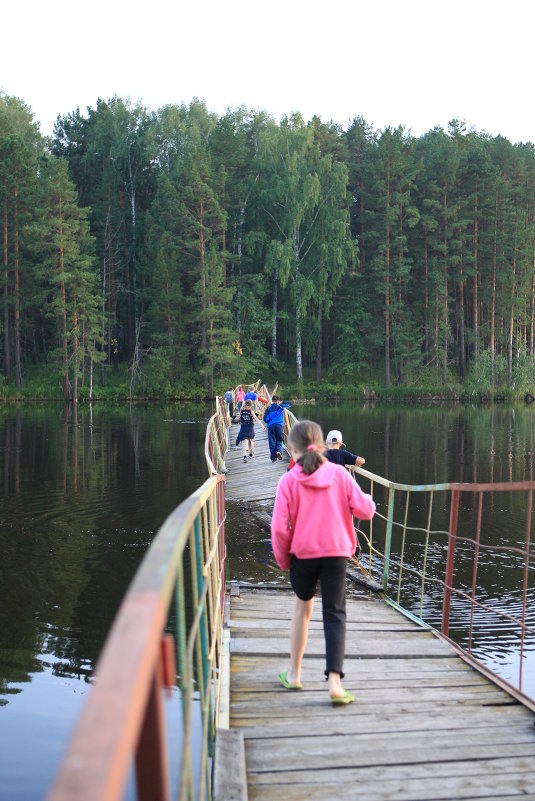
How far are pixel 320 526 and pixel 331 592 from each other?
1.22ft

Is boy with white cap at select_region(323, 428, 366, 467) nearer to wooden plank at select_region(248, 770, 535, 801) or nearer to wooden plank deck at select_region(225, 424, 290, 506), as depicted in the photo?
wooden plank at select_region(248, 770, 535, 801)

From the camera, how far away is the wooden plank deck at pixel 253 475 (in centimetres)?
1445

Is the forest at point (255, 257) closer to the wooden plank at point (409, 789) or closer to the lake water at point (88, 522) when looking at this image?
the lake water at point (88, 522)

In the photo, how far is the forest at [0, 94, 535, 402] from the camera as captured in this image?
48.7 m

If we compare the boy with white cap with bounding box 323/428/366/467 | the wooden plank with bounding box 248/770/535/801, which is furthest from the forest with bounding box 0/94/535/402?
the wooden plank with bounding box 248/770/535/801

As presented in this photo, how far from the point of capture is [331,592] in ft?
14.0

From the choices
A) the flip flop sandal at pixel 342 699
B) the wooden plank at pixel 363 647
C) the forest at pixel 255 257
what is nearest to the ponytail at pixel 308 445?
the flip flop sandal at pixel 342 699

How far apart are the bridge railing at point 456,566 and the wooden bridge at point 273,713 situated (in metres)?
0.20

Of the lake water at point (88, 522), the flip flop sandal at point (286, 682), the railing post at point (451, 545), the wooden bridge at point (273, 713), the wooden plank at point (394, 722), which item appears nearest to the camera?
the wooden bridge at point (273, 713)

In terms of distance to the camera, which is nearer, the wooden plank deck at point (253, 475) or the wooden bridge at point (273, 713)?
the wooden bridge at point (273, 713)

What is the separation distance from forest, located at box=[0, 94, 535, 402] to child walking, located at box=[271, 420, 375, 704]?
42.7 m

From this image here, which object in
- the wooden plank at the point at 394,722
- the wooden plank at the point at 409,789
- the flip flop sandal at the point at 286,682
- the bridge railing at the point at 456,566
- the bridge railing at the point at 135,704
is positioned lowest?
the bridge railing at the point at 456,566

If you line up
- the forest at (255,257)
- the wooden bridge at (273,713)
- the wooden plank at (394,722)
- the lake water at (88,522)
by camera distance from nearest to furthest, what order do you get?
the wooden bridge at (273,713), the wooden plank at (394,722), the lake water at (88,522), the forest at (255,257)

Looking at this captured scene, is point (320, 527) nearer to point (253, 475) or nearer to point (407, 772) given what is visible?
point (407, 772)
